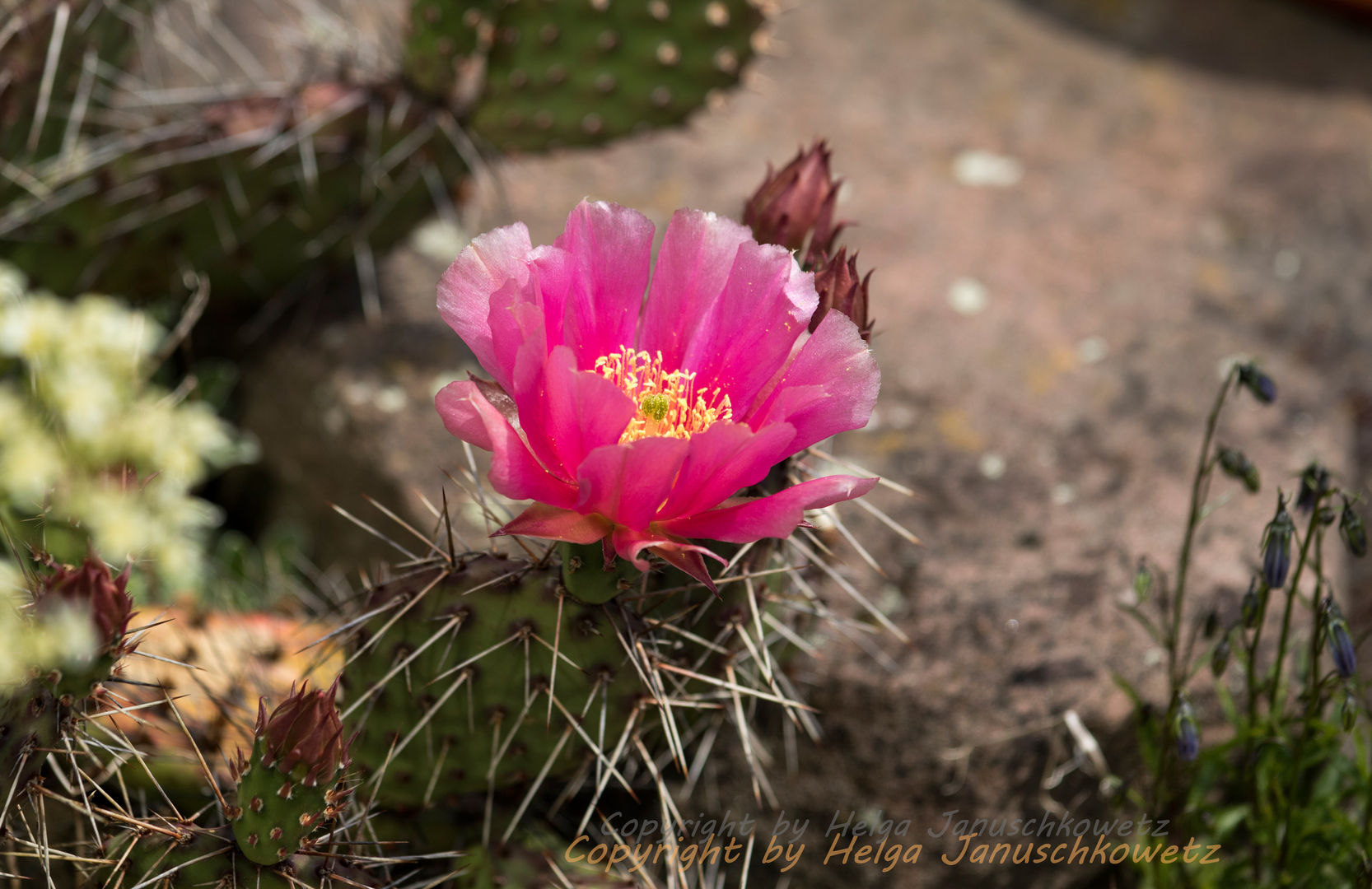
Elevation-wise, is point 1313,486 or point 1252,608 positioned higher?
point 1313,486

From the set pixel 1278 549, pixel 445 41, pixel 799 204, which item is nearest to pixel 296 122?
pixel 445 41

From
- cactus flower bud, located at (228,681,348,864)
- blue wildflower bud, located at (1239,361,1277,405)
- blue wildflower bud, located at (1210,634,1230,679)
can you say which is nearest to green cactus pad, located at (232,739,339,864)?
cactus flower bud, located at (228,681,348,864)

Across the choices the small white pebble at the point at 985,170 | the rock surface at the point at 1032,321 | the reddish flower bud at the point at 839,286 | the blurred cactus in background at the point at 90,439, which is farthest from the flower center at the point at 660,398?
the small white pebble at the point at 985,170

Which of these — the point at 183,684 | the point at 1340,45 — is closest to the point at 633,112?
the point at 183,684

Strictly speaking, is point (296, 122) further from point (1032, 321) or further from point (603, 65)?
point (1032, 321)

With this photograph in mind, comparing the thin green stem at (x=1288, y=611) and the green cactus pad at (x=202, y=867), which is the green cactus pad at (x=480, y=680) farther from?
the thin green stem at (x=1288, y=611)

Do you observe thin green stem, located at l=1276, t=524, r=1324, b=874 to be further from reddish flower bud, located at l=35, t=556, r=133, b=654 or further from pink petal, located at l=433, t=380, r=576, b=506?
reddish flower bud, located at l=35, t=556, r=133, b=654

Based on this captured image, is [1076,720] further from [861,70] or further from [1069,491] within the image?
[861,70]
